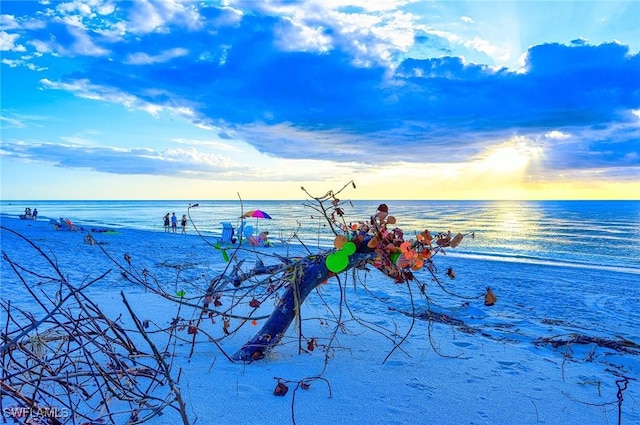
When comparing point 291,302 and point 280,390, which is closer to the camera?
point 280,390

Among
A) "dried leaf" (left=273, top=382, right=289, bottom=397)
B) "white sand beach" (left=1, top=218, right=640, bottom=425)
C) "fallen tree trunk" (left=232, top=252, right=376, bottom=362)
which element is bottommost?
"white sand beach" (left=1, top=218, right=640, bottom=425)

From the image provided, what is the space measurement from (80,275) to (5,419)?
25.6 feet

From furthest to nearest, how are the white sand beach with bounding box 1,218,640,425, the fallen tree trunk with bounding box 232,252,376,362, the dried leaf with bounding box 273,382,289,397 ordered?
the fallen tree trunk with bounding box 232,252,376,362 → the dried leaf with bounding box 273,382,289,397 → the white sand beach with bounding box 1,218,640,425

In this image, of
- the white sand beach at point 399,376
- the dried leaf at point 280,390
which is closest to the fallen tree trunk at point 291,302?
the white sand beach at point 399,376

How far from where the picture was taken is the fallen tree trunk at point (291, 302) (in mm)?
3445

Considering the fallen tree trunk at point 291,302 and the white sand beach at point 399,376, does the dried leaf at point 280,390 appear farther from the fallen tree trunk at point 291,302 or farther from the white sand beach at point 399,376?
the fallen tree trunk at point 291,302

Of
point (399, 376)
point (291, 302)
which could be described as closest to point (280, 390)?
point (291, 302)

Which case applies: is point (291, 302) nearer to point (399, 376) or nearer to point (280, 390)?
point (280, 390)

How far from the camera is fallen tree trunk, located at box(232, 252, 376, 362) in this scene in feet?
11.3

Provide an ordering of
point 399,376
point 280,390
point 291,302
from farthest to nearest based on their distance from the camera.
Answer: point 291,302 < point 399,376 < point 280,390

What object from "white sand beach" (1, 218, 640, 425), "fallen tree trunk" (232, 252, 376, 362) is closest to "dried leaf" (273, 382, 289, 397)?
"white sand beach" (1, 218, 640, 425)

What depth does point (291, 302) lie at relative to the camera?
362 cm

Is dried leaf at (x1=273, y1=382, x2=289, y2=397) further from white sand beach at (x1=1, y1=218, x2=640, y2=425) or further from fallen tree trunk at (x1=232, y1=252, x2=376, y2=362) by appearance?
fallen tree trunk at (x1=232, y1=252, x2=376, y2=362)

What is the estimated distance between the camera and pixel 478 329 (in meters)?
5.57
